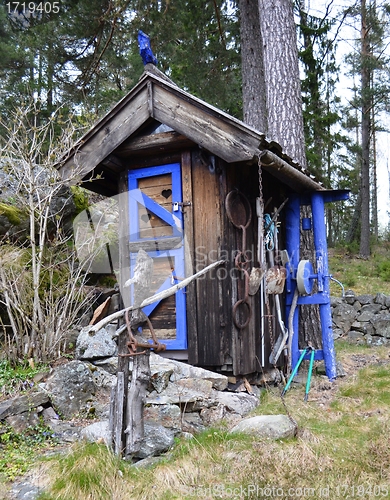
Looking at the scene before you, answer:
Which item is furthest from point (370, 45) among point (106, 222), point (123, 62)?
point (106, 222)

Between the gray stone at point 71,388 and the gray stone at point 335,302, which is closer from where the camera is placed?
the gray stone at point 71,388

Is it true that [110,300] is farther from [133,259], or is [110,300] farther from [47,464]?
[47,464]

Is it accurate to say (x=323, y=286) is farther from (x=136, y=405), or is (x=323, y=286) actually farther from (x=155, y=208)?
(x=136, y=405)

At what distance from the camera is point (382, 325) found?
964 cm

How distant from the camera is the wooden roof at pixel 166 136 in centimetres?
483

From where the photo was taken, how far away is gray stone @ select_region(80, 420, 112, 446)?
361 cm

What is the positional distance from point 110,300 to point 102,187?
1.64 meters

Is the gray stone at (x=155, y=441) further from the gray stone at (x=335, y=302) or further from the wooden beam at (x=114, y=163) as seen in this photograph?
the gray stone at (x=335, y=302)

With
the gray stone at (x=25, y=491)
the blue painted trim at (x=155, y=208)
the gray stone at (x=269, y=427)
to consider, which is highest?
the blue painted trim at (x=155, y=208)

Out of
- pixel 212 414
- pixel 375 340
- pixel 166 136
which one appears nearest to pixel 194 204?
pixel 166 136

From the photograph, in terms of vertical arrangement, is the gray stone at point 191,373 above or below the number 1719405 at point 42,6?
below

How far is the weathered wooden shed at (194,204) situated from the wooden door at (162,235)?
0.01m

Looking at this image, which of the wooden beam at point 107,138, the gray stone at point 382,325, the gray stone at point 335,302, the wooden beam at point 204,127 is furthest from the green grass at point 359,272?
the wooden beam at point 107,138

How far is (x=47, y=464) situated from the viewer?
329 centimetres
